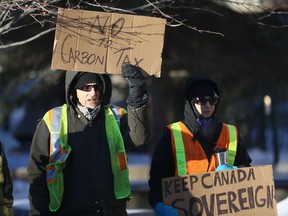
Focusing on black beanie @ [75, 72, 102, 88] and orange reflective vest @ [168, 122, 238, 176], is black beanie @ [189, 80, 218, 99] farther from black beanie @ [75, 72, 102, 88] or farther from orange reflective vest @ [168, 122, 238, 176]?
black beanie @ [75, 72, 102, 88]

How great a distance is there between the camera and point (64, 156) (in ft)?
16.5

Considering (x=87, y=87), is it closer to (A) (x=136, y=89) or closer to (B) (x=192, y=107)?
(A) (x=136, y=89)

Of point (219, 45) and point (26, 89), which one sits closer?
point (219, 45)

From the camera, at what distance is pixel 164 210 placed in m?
5.15

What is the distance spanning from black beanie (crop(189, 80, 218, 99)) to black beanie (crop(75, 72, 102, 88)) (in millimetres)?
621

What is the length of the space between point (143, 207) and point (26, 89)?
22.8ft

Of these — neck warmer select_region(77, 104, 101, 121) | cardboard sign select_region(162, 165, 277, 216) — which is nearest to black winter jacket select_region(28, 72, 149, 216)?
neck warmer select_region(77, 104, 101, 121)

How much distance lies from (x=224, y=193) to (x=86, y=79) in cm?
112

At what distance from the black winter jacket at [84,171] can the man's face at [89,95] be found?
11cm

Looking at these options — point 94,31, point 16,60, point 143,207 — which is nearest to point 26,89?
point 16,60

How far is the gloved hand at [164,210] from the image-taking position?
5102 millimetres

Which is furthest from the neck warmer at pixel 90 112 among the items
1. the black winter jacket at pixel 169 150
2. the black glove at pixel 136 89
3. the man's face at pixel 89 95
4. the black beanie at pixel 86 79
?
the black winter jacket at pixel 169 150

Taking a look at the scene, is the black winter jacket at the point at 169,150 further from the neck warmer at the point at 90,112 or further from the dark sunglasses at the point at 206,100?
the neck warmer at the point at 90,112

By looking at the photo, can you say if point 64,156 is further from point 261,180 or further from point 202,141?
point 261,180
